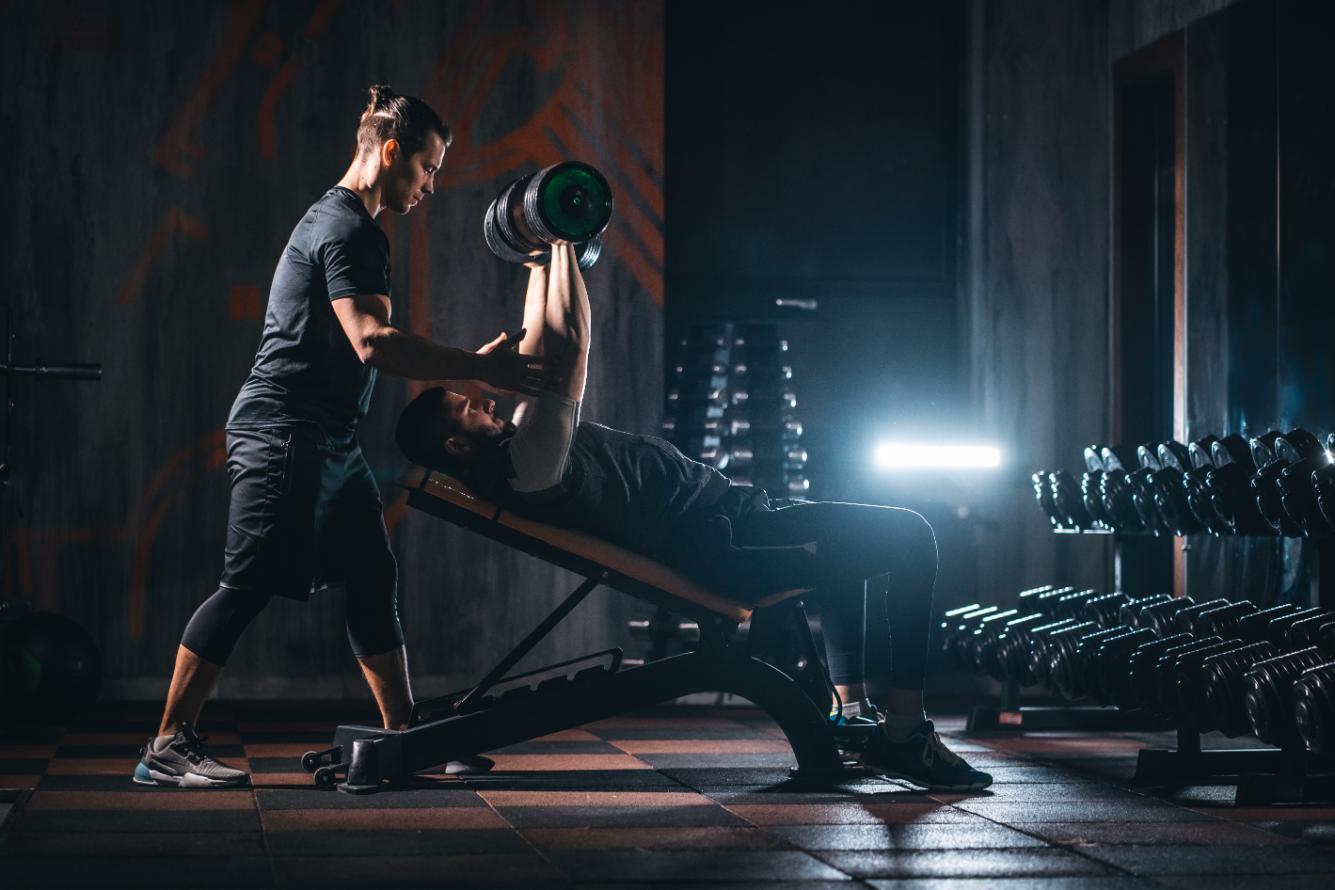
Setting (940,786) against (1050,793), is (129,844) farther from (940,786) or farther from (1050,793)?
(1050,793)

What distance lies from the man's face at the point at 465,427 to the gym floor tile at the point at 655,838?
2.46 ft

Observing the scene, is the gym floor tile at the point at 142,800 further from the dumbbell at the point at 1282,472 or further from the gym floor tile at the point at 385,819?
the dumbbell at the point at 1282,472

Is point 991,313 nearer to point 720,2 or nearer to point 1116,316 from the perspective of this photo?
point 1116,316

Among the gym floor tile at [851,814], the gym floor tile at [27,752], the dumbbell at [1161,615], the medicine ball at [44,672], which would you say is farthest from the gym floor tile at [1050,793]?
the medicine ball at [44,672]

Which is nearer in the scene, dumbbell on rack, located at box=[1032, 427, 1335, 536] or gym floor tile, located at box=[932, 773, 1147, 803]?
gym floor tile, located at box=[932, 773, 1147, 803]

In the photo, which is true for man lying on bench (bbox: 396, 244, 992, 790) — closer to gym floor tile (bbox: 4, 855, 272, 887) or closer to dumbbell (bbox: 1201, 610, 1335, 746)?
dumbbell (bbox: 1201, 610, 1335, 746)

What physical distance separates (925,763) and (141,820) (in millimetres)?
1459

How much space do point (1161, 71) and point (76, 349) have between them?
347 cm

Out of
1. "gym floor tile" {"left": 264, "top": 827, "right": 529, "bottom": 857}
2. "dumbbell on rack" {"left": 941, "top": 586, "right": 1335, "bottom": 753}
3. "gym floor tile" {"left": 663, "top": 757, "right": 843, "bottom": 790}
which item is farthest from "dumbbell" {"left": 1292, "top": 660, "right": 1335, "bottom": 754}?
"gym floor tile" {"left": 264, "top": 827, "right": 529, "bottom": 857}

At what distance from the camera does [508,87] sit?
5309 mm

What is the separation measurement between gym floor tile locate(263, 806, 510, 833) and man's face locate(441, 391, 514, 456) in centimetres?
66

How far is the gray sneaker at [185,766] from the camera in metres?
3.25

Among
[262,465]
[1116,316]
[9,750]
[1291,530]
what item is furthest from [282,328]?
[1116,316]

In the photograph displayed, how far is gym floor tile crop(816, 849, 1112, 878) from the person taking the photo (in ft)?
8.04
